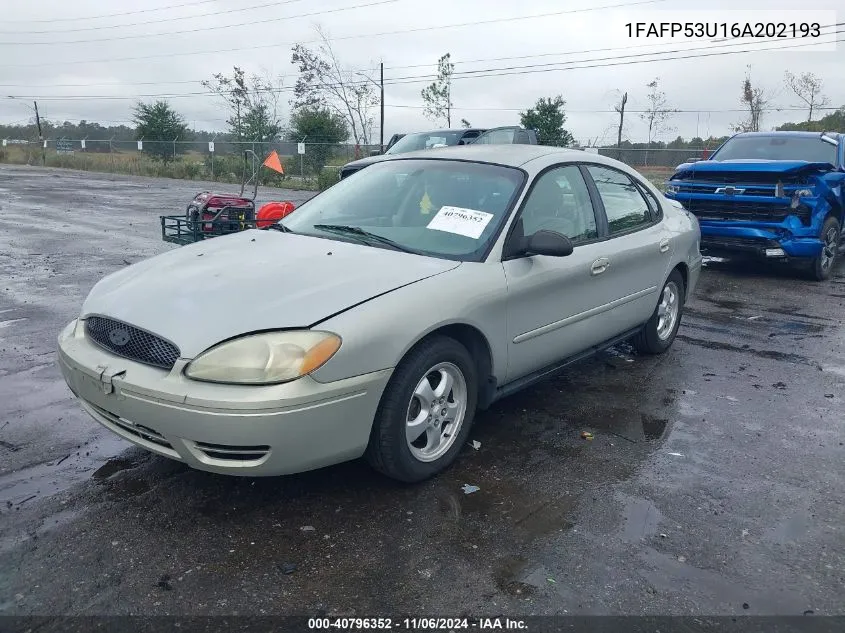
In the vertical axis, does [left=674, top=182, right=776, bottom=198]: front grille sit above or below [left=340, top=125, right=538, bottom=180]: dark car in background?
below

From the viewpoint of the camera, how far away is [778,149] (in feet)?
33.5

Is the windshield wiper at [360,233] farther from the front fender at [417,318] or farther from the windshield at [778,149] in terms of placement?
the windshield at [778,149]

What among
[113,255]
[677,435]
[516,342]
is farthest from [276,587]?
[113,255]

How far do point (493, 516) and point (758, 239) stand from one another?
7322 mm

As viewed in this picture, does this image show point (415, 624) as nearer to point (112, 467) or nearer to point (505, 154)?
point (112, 467)

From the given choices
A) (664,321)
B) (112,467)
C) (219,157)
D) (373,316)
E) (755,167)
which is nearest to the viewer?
(373,316)

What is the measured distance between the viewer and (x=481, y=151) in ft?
15.3

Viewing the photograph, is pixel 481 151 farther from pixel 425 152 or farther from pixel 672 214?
pixel 672 214

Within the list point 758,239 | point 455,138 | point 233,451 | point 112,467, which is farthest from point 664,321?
point 455,138

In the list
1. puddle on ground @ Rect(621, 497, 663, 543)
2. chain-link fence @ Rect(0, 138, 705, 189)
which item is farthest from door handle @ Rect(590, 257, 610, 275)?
chain-link fence @ Rect(0, 138, 705, 189)

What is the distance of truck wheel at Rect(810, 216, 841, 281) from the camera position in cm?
927

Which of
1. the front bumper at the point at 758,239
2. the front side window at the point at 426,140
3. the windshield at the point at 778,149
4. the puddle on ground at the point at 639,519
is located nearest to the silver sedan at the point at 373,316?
the puddle on ground at the point at 639,519

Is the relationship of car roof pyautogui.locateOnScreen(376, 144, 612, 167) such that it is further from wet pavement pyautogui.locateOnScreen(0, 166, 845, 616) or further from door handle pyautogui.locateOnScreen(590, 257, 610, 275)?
wet pavement pyautogui.locateOnScreen(0, 166, 845, 616)

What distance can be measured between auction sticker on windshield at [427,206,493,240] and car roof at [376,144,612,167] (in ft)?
1.66
